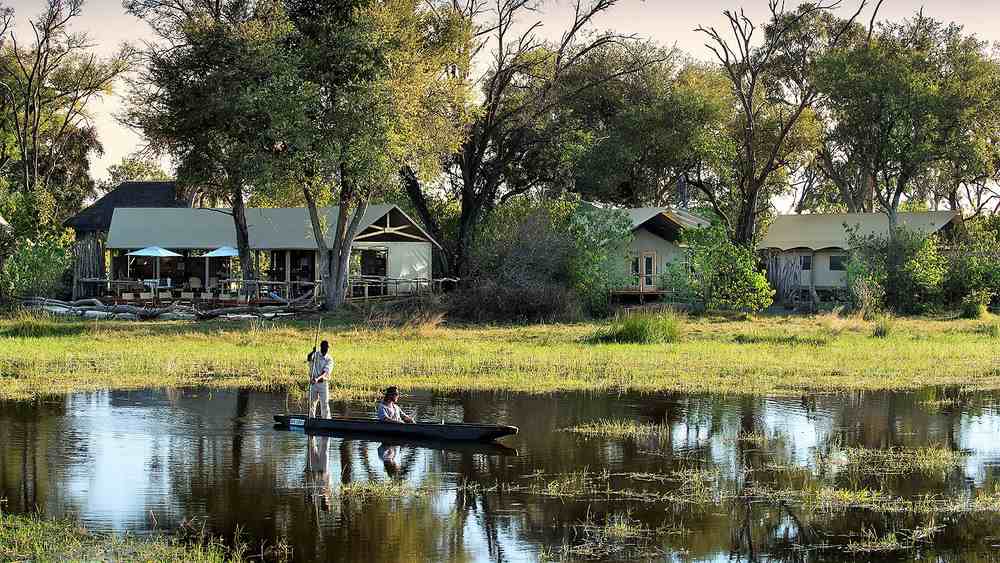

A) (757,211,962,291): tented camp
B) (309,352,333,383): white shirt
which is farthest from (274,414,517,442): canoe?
(757,211,962,291): tented camp

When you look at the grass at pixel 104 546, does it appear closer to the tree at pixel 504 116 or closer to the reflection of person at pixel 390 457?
the reflection of person at pixel 390 457

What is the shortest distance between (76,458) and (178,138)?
27.8 m

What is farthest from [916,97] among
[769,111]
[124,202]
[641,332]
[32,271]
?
[124,202]

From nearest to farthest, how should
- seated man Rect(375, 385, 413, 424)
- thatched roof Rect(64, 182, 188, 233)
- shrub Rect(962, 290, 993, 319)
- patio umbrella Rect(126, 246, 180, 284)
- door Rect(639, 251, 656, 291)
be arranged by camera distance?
seated man Rect(375, 385, 413, 424), shrub Rect(962, 290, 993, 319), patio umbrella Rect(126, 246, 180, 284), door Rect(639, 251, 656, 291), thatched roof Rect(64, 182, 188, 233)

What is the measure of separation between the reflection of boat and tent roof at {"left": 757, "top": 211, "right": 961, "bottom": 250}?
40790mm

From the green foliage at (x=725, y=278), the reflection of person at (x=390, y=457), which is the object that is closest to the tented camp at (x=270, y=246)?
the green foliage at (x=725, y=278)

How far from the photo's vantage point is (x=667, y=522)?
518 inches

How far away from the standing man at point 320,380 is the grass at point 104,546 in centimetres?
667

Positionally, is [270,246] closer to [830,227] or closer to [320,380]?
[830,227]

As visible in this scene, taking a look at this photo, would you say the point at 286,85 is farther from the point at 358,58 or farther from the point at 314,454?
the point at 314,454

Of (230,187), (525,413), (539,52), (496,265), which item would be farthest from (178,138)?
(525,413)

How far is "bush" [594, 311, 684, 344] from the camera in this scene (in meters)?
33.9

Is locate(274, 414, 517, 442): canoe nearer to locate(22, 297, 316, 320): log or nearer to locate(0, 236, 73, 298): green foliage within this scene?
locate(22, 297, 316, 320): log

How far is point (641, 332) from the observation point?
33938 millimetres
